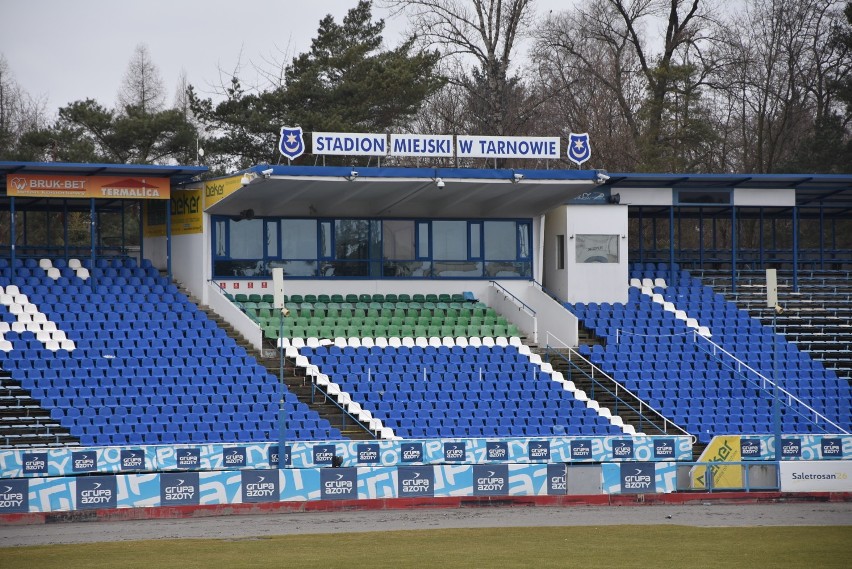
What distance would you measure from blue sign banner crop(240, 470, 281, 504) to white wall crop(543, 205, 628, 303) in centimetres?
1601

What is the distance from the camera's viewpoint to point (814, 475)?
32.9 meters

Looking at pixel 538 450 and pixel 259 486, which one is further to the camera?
pixel 538 450

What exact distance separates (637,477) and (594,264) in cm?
1236

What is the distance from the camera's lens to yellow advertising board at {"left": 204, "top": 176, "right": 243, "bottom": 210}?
38.4 m

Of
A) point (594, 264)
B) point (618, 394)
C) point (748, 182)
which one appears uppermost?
point (748, 182)

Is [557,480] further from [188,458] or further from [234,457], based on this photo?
[188,458]

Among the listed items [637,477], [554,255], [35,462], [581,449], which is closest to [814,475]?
[637,477]

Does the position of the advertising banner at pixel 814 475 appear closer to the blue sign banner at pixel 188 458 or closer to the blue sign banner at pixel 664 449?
the blue sign banner at pixel 664 449

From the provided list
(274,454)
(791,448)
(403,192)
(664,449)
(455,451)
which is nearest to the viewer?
(274,454)

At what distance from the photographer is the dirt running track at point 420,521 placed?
26672mm

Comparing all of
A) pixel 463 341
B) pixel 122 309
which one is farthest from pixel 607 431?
pixel 122 309

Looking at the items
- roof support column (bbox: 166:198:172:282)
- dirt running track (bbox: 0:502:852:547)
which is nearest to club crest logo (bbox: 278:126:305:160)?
roof support column (bbox: 166:198:172:282)

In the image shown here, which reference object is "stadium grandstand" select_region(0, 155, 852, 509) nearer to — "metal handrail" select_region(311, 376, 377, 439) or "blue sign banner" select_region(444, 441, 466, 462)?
"metal handrail" select_region(311, 376, 377, 439)

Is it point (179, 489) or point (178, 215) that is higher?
point (178, 215)
